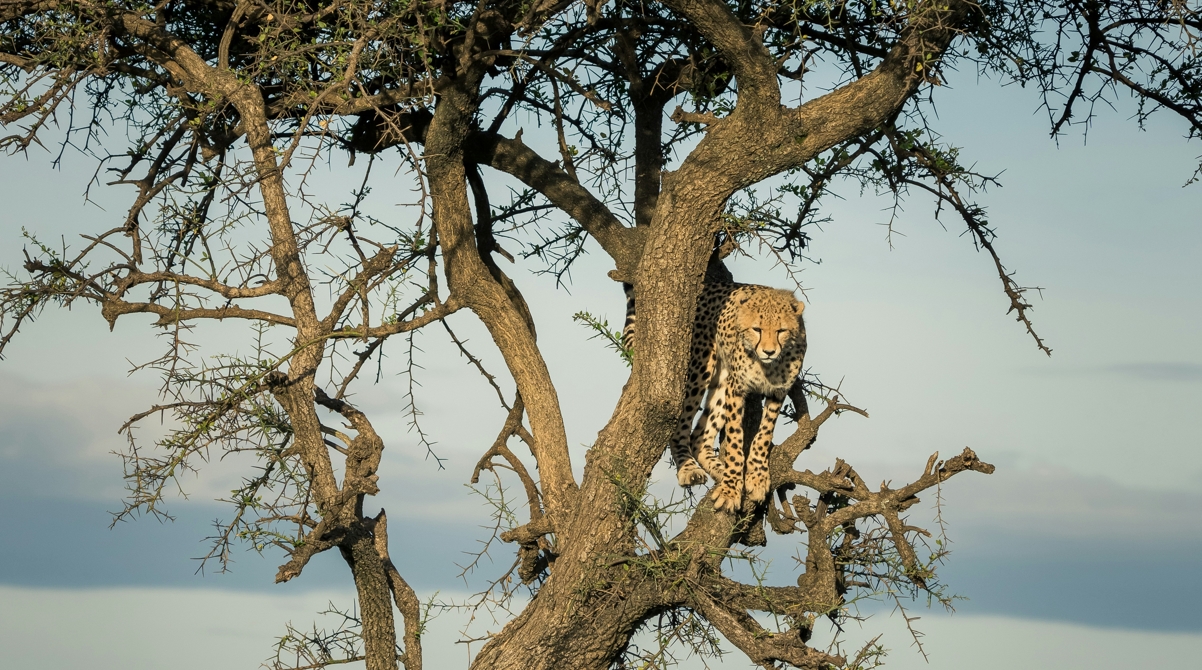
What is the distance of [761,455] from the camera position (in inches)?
269

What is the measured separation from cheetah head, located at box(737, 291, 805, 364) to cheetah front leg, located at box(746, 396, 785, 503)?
0.32 metres

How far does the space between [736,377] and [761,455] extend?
632mm

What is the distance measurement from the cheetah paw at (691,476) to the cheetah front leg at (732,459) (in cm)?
24

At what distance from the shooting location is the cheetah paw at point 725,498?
6602 millimetres

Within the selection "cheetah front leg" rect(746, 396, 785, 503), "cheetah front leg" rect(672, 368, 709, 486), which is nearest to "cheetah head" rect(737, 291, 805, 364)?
"cheetah front leg" rect(746, 396, 785, 503)

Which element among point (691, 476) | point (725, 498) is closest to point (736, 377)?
point (691, 476)

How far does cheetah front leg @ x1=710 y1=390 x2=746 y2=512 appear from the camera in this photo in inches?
261

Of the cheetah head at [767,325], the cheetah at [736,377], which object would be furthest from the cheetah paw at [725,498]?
the cheetah head at [767,325]

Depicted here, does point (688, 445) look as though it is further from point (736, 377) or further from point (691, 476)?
point (736, 377)

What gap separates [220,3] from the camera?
7.96m

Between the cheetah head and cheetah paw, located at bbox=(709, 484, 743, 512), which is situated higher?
the cheetah head

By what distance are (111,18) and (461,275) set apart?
283 cm

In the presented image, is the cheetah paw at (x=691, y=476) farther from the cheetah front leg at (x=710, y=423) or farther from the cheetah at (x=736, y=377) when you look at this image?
the cheetah front leg at (x=710, y=423)

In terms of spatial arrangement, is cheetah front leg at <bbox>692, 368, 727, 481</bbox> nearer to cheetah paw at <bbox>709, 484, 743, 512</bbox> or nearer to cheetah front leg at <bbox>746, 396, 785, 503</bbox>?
cheetah front leg at <bbox>746, 396, 785, 503</bbox>
